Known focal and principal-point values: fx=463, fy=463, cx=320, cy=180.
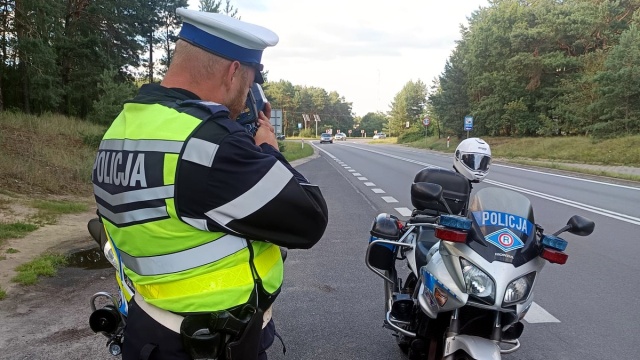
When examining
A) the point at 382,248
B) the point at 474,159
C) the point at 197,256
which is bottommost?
the point at 382,248

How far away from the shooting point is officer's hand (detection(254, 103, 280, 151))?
1.65m

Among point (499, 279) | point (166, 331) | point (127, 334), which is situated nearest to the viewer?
point (166, 331)

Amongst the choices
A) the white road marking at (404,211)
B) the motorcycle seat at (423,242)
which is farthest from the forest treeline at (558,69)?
the motorcycle seat at (423,242)

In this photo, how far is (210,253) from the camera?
1444mm

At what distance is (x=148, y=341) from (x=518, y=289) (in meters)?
1.73

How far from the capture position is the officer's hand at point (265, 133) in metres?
1.65

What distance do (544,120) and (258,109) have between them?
136ft

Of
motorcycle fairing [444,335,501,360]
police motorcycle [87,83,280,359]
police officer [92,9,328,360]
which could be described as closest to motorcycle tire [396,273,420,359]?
motorcycle fairing [444,335,501,360]

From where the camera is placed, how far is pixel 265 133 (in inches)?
66.6

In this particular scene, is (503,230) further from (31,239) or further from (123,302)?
(31,239)

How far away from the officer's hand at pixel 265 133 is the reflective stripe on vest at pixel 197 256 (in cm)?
37

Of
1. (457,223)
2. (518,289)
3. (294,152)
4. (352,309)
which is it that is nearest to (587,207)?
(352,309)

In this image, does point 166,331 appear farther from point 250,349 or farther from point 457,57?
point 457,57

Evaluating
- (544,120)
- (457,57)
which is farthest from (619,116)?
(457,57)
